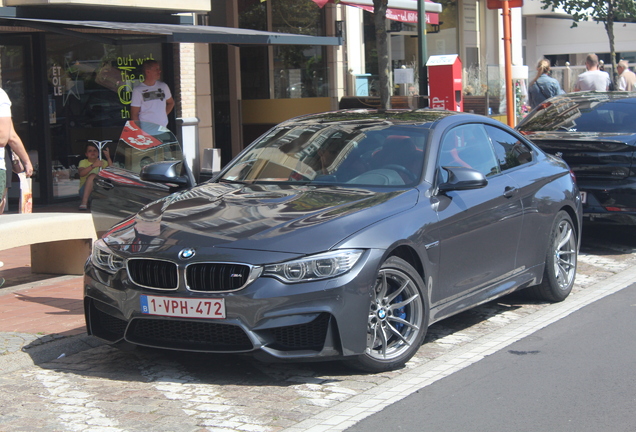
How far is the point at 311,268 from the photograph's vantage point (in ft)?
16.0

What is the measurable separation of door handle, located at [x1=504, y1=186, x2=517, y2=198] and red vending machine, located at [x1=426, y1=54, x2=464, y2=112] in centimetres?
667

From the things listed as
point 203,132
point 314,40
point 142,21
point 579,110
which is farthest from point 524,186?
point 203,132

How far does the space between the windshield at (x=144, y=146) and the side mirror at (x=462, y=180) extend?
285 cm

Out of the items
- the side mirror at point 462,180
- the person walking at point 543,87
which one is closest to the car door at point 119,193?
the side mirror at point 462,180

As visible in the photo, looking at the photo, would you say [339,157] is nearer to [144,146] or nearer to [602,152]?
[144,146]

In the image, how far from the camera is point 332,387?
510 centimetres

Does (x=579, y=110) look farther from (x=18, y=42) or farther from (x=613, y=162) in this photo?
(x=18, y=42)

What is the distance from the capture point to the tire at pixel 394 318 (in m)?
5.20

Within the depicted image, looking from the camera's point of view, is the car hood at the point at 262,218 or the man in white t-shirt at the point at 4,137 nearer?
the car hood at the point at 262,218

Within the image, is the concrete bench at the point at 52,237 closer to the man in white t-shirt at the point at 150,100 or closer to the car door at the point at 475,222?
the car door at the point at 475,222

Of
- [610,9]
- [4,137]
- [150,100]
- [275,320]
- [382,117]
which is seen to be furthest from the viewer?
[610,9]

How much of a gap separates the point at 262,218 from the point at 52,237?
309 centimetres

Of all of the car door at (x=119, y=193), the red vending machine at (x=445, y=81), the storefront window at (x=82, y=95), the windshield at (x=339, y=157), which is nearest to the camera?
the windshield at (x=339, y=157)

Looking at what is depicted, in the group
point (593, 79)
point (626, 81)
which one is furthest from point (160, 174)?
point (626, 81)
